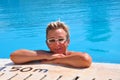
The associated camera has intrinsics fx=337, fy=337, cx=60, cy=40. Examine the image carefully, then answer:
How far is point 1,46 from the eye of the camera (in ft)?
22.8

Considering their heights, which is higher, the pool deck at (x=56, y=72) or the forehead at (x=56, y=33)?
the forehead at (x=56, y=33)

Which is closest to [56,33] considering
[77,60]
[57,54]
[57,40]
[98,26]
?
[57,40]

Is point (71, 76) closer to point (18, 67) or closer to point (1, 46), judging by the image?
point (18, 67)

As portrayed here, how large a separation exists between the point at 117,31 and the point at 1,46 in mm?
2595

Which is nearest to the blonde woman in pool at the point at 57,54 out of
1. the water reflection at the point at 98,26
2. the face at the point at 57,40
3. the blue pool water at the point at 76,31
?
the face at the point at 57,40

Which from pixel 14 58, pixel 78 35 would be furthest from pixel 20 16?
pixel 14 58

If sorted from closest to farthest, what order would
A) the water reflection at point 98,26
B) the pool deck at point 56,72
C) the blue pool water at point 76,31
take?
the pool deck at point 56,72 < the blue pool water at point 76,31 < the water reflection at point 98,26

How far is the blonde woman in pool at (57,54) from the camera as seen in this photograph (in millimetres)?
3583

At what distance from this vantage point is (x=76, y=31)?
25.4 ft

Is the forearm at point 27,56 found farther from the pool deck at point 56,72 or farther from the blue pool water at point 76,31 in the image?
the blue pool water at point 76,31

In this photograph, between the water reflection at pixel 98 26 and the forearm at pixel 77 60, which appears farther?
the water reflection at pixel 98 26

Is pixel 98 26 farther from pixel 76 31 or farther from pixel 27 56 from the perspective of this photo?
pixel 27 56

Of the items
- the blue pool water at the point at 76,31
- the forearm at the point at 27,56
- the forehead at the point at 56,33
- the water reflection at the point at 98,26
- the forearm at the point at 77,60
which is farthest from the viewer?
the water reflection at the point at 98,26

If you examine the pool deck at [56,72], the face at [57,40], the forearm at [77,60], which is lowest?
the pool deck at [56,72]
